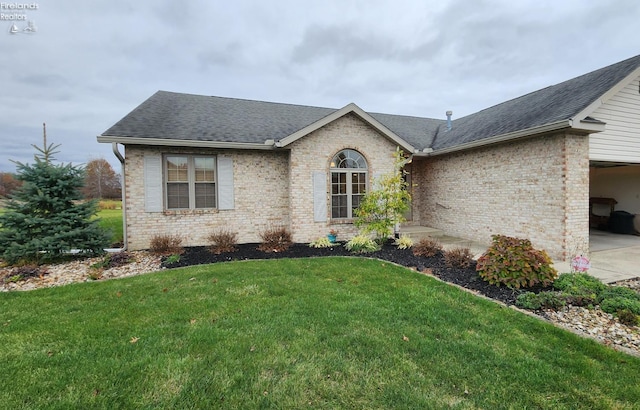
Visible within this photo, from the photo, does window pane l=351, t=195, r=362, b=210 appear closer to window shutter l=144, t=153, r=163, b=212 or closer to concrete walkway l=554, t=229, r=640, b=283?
concrete walkway l=554, t=229, r=640, b=283

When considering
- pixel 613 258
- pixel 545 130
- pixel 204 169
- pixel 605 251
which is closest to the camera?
pixel 545 130

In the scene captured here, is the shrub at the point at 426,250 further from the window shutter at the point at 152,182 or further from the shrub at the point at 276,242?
the window shutter at the point at 152,182

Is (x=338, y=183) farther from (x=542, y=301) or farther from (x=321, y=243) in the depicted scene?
(x=542, y=301)

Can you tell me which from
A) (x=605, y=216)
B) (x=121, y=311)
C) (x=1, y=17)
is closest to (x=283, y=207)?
(x=121, y=311)

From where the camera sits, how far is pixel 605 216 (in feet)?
38.3

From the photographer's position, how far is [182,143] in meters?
8.12

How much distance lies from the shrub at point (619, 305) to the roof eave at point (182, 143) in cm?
828

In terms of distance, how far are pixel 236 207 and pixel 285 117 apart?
15.0 ft

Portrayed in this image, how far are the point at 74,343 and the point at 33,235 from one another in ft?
19.5

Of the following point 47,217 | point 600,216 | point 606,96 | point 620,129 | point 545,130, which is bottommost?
point 600,216

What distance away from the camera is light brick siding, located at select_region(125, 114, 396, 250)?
8.25 m

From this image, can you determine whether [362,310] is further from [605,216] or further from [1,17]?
[605,216]

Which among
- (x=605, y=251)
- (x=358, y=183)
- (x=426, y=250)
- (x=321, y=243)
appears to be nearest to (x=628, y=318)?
(x=426, y=250)

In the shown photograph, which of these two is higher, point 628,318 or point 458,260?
point 458,260
